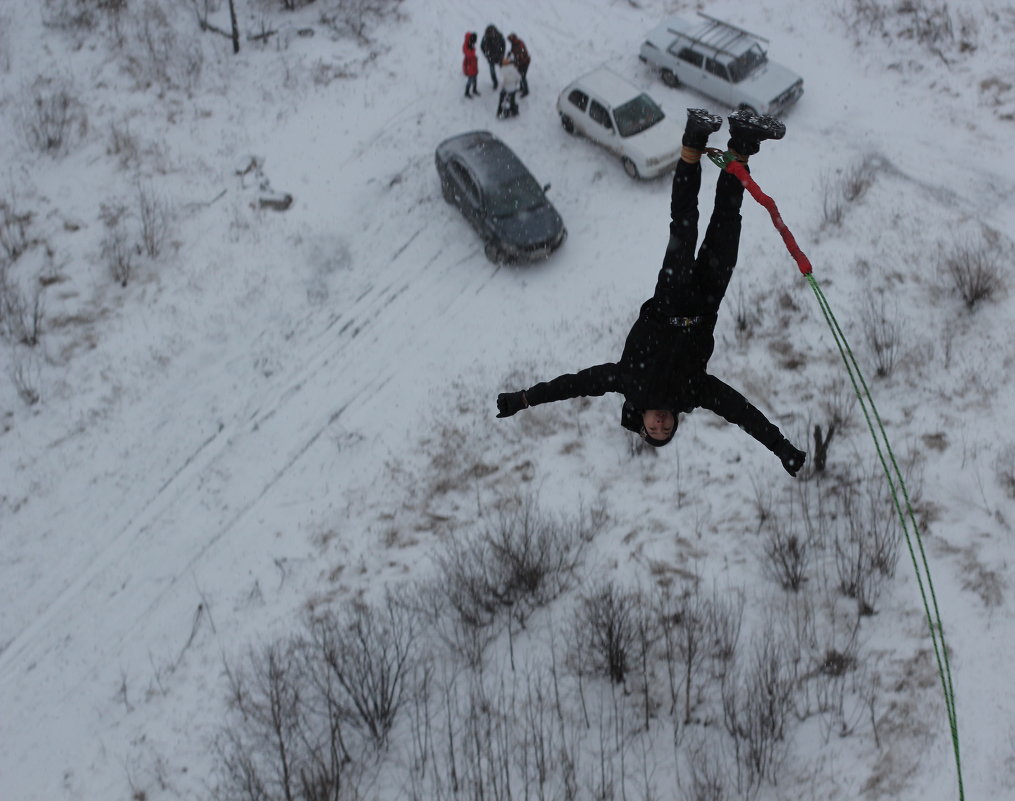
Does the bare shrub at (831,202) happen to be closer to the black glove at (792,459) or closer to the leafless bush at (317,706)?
the leafless bush at (317,706)

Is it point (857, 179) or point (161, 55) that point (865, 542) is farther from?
point (161, 55)

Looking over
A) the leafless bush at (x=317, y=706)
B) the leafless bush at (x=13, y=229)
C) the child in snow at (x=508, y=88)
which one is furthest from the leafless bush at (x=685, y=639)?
the leafless bush at (x=13, y=229)

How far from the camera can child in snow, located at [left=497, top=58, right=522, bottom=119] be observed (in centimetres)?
1788

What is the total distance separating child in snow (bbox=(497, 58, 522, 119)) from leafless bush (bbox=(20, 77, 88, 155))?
8907 millimetres

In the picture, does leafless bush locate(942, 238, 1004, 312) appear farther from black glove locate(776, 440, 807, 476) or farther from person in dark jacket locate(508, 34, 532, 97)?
black glove locate(776, 440, 807, 476)

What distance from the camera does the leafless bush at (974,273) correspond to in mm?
13438

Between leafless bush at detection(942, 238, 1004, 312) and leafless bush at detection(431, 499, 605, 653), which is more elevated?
leafless bush at detection(942, 238, 1004, 312)

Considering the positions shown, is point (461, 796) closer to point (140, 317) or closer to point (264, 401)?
point (264, 401)

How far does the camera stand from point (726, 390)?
6.59 metres

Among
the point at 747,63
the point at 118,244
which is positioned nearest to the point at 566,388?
the point at 118,244

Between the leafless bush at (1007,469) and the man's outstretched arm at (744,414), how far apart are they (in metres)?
Answer: 6.31

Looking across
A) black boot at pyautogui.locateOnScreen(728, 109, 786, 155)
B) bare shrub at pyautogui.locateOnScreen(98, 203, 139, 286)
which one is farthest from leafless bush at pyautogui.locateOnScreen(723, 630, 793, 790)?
bare shrub at pyautogui.locateOnScreen(98, 203, 139, 286)

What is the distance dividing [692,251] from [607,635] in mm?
5260

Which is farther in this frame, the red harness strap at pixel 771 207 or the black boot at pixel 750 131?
the black boot at pixel 750 131
